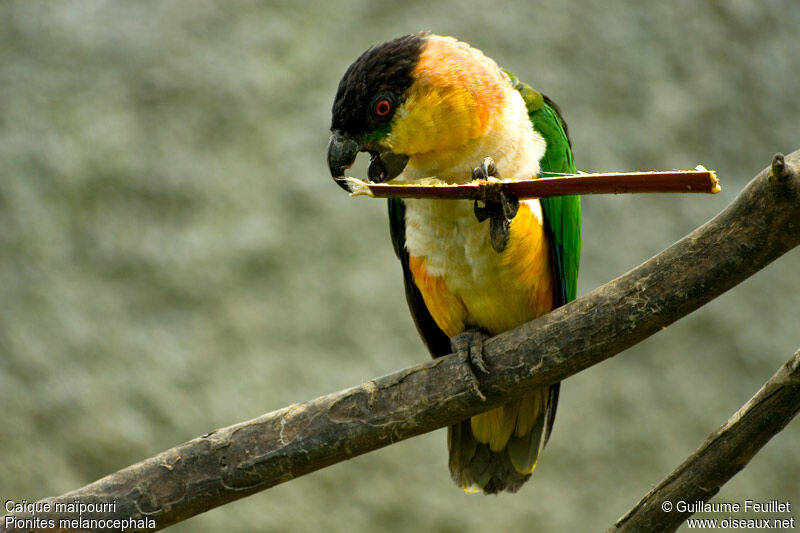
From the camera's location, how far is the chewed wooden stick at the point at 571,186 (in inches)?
70.9

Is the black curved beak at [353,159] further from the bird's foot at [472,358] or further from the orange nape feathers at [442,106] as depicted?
the bird's foot at [472,358]

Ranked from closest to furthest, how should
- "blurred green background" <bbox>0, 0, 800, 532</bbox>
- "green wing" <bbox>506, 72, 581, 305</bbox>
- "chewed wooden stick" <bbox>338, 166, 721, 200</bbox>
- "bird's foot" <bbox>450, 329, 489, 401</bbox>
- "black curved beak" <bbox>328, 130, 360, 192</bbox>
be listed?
"chewed wooden stick" <bbox>338, 166, 721, 200</bbox>, "bird's foot" <bbox>450, 329, 489, 401</bbox>, "black curved beak" <bbox>328, 130, 360, 192</bbox>, "green wing" <bbox>506, 72, 581, 305</bbox>, "blurred green background" <bbox>0, 0, 800, 532</bbox>

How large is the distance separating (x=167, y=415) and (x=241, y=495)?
2.66m

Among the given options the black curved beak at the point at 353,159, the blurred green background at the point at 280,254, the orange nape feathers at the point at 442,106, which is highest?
the orange nape feathers at the point at 442,106

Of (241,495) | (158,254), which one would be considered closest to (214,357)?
(158,254)

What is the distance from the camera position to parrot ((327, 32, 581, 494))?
2.61 m

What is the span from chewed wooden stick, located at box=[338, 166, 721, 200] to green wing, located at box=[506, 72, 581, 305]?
0.74 metres

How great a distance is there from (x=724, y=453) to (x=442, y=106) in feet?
5.01

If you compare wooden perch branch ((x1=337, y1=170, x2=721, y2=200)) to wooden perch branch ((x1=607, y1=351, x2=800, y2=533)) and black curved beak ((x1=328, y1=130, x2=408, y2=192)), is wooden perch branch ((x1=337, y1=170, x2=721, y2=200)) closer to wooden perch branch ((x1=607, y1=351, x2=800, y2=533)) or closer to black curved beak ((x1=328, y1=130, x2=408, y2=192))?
black curved beak ((x1=328, y1=130, x2=408, y2=192))

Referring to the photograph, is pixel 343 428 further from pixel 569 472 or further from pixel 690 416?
pixel 690 416

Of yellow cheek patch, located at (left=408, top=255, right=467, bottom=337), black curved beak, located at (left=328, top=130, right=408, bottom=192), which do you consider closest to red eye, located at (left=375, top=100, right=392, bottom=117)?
black curved beak, located at (left=328, top=130, right=408, bottom=192)

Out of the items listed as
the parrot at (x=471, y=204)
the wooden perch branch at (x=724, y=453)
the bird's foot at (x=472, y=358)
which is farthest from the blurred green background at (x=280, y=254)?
the wooden perch branch at (x=724, y=453)

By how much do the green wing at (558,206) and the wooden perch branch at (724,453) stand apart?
37.7 inches

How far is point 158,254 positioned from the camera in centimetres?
511
